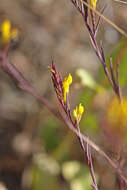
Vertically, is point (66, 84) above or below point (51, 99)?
above

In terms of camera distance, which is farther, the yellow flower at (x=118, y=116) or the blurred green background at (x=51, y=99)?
the blurred green background at (x=51, y=99)

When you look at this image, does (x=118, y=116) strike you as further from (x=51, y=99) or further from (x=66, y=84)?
(x=51, y=99)

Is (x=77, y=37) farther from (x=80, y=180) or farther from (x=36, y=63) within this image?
(x=80, y=180)

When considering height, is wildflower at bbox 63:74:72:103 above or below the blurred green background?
above

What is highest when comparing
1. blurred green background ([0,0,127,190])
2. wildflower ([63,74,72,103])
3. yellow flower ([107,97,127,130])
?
wildflower ([63,74,72,103])

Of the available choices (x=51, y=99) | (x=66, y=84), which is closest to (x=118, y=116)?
(x=66, y=84)

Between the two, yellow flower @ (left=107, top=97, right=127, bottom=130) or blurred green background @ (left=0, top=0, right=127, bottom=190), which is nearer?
yellow flower @ (left=107, top=97, right=127, bottom=130)

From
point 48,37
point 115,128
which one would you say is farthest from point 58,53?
point 115,128

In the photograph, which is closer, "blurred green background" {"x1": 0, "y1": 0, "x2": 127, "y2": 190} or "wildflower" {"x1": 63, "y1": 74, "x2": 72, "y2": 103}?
"wildflower" {"x1": 63, "y1": 74, "x2": 72, "y2": 103}

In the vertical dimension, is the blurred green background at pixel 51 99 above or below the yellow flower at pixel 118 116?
below

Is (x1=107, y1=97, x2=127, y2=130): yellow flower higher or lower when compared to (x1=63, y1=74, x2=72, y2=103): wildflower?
lower

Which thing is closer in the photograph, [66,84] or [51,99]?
[66,84]
